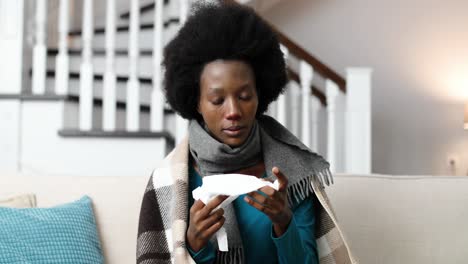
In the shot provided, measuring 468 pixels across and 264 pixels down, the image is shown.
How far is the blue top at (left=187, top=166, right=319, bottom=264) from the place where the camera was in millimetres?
1318

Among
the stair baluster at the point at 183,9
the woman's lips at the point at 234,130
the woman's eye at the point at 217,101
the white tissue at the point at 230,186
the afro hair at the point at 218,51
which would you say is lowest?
the white tissue at the point at 230,186

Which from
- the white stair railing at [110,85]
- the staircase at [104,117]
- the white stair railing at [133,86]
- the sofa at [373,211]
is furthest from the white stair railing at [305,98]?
the sofa at [373,211]

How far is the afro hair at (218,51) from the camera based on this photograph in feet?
4.73

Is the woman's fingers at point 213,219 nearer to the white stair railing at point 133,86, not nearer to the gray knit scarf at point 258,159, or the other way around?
the gray knit scarf at point 258,159

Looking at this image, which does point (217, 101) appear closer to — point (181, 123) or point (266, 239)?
point (266, 239)

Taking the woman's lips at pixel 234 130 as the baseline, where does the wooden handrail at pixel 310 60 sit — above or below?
above

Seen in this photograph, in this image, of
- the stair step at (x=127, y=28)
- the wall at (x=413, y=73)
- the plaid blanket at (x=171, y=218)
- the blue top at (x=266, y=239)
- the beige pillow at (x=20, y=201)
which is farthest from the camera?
the wall at (x=413, y=73)

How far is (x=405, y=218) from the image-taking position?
1683 mm

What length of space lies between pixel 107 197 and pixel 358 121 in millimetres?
1900

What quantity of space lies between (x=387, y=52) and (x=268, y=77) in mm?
3205

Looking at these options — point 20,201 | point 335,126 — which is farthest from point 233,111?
point 335,126

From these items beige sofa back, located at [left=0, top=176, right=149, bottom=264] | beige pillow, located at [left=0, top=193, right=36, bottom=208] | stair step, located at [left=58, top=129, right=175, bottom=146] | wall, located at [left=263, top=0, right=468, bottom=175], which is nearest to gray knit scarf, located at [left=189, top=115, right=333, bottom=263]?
beige sofa back, located at [left=0, top=176, right=149, bottom=264]

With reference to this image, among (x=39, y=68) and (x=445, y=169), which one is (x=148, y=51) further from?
(x=445, y=169)

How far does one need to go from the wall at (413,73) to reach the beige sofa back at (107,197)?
3013 mm
